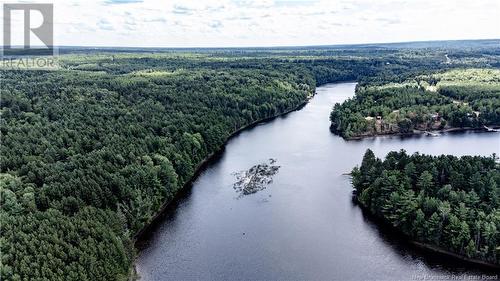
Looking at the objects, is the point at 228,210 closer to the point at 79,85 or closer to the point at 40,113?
the point at 40,113

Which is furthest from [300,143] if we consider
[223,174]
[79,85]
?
[79,85]

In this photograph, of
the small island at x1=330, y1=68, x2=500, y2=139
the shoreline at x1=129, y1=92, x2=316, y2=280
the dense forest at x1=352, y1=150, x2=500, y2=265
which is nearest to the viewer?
the dense forest at x1=352, y1=150, x2=500, y2=265

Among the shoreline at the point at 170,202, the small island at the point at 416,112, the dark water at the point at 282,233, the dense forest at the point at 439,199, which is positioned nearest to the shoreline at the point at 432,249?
the dense forest at the point at 439,199

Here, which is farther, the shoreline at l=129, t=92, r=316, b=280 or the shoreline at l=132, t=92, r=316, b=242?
the shoreline at l=132, t=92, r=316, b=242

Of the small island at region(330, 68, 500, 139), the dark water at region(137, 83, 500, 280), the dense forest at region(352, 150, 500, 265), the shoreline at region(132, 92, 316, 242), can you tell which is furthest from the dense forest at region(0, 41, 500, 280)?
the dense forest at region(352, 150, 500, 265)

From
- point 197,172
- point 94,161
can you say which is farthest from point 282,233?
point 197,172

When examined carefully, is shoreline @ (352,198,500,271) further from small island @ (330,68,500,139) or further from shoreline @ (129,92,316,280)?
small island @ (330,68,500,139)
